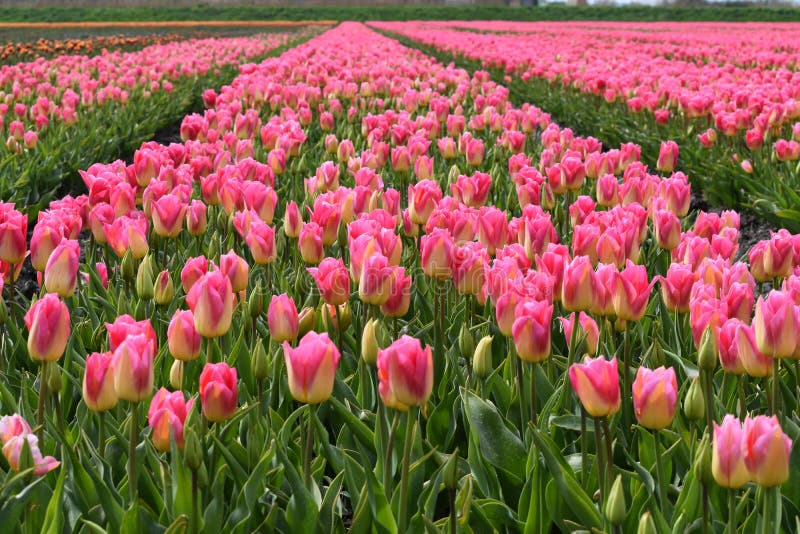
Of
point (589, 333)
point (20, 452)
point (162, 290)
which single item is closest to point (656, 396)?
point (589, 333)

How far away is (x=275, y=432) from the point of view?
186 cm

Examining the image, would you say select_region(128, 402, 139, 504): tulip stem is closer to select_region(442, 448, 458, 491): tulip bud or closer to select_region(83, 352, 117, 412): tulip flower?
select_region(83, 352, 117, 412): tulip flower

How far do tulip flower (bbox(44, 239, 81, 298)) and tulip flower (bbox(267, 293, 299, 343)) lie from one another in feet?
2.14

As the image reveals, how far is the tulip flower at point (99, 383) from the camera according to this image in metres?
1.56

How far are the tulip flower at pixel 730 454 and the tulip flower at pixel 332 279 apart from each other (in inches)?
41.2

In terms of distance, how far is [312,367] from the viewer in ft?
4.88

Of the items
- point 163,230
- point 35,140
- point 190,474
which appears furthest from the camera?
point 35,140

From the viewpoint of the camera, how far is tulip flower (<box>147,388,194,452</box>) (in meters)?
1.55

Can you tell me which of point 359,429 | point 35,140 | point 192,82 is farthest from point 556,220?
point 192,82

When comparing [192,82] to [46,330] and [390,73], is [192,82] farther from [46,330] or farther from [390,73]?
[46,330]

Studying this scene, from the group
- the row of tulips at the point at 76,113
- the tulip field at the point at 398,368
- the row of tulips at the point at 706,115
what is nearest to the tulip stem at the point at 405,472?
the tulip field at the point at 398,368

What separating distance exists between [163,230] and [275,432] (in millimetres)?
1179

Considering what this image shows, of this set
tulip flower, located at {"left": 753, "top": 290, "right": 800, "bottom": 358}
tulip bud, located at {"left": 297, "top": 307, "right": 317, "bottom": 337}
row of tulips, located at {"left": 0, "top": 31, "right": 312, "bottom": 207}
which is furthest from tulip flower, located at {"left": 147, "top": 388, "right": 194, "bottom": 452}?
row of tulips, located at {"left": 0, "top": 31, "right": 312, "bottom": 207}

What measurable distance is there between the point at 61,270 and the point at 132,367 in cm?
77
